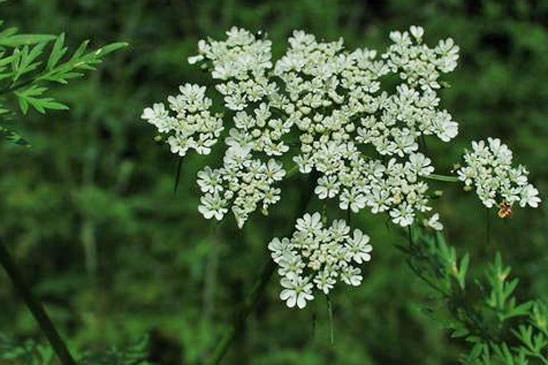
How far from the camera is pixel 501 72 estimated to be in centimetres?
753

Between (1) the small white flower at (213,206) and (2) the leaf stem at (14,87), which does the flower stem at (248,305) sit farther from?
(2) the leaf stem at (14,87)

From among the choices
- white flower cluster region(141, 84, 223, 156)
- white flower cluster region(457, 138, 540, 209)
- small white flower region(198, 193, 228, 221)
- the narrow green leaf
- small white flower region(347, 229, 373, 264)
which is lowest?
small white flower region(347, 229, 373, 264)

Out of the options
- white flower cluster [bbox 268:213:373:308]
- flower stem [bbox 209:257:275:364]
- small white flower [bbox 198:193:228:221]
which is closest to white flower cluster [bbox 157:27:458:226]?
small white flower [bbox 198:193:228:221]

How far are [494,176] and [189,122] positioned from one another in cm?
117

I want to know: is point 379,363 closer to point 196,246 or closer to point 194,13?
point 196,246

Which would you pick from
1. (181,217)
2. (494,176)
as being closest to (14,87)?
(494,176)

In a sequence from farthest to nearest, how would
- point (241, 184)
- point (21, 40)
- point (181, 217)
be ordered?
point (181, 217)
point (241, 184)
point (21, 40)

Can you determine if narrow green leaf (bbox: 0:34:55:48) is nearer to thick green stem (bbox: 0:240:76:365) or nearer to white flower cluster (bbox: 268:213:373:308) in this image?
thick green stem (bbox: 0:240:76:365)

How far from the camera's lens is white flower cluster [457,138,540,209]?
10.6 feet

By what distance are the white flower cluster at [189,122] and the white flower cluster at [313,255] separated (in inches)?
17.7

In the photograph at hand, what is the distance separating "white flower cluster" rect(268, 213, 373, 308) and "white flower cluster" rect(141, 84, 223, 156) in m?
0.45

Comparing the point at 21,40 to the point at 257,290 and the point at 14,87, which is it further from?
the point at 257,290

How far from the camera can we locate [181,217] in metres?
6.69

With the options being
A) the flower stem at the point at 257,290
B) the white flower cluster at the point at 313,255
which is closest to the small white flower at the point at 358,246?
the white flower cluster at the point at 313,255
